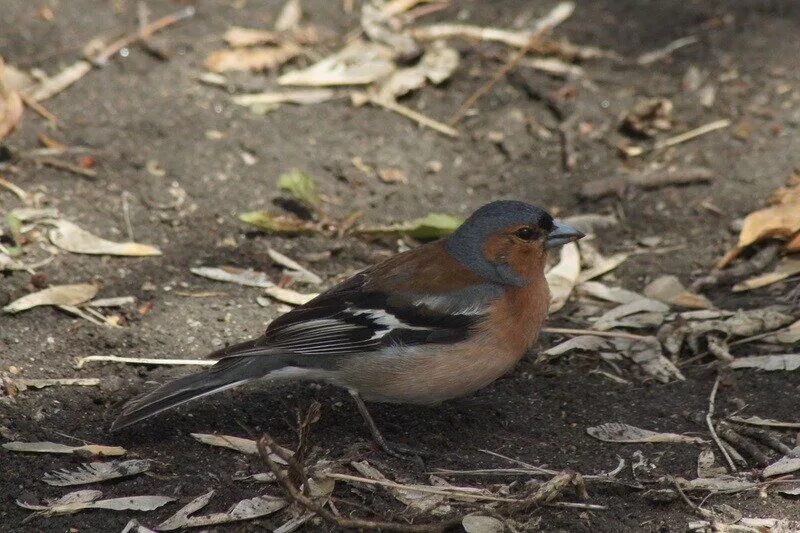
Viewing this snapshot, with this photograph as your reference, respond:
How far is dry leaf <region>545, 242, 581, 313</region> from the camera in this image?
5.70m

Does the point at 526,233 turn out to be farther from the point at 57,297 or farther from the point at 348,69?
the point at 348,69

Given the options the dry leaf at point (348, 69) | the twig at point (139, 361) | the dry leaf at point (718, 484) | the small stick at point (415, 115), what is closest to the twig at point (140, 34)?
the dry leaf at point (348, 69)

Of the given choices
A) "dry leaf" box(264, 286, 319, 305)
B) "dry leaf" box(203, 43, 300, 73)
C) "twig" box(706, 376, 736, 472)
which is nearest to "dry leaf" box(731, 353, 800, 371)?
"twig" box(706, 376, 736, 472)

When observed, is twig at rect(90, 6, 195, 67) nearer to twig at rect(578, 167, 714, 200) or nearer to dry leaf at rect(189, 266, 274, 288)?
dry leaf at rect(189, 266, 274, 288)

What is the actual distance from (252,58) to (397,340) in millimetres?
3581

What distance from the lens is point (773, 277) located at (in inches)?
219

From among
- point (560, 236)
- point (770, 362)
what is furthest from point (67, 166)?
point (770, 362)

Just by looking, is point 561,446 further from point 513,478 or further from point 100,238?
point 100,238

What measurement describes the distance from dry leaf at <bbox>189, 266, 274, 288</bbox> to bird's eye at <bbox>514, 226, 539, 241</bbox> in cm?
143

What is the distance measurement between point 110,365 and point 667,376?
2.55 m

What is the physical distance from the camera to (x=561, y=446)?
14.7 ft

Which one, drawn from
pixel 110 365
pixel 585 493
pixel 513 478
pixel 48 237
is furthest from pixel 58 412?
pixel 585 493

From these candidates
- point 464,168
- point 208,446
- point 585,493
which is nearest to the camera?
point 585,493

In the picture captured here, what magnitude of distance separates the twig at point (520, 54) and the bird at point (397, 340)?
263 cm
